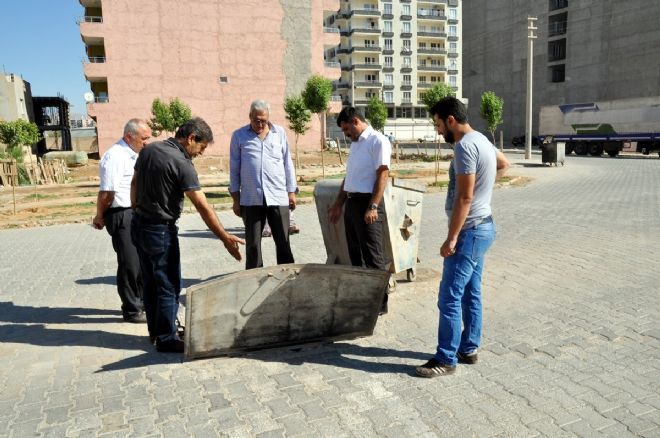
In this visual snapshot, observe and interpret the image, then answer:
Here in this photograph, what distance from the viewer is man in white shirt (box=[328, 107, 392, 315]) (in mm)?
4266

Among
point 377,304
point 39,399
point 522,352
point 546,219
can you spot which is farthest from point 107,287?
point 546,219

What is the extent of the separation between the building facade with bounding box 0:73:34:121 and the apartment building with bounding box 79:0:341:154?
30.7 ft

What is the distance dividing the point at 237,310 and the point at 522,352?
6.94 feet

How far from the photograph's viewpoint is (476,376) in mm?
3398

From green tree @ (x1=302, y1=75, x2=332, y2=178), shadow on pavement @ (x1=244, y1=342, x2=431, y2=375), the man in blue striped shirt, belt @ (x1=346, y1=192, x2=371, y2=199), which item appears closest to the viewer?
shadow on pavement @ (x1=244, y1=342, x2=431, y2=375)

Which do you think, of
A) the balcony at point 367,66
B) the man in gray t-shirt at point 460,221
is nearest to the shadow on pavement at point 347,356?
the man in gray t-shirt at point 460,221

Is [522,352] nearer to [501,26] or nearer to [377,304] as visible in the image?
[377,304]

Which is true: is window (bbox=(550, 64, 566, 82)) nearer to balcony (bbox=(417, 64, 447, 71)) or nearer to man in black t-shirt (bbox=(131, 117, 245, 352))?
balcony (bbox=(417, 64, 447, 71))

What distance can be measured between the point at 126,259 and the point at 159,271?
3.19 ft

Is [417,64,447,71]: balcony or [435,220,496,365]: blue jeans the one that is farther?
[417,64,447,71]: balcony

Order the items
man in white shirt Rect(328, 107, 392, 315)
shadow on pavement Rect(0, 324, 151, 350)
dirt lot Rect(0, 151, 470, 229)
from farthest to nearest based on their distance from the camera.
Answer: dirt lot Rect(0, 151, 470, 229) < man in white shirt Rect(328, 107, 392, 315) < shadow on pavement Rect(0, 324, 151, 350)

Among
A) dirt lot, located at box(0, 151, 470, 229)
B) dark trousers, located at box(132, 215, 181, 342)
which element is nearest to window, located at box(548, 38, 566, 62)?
dirt lot, located at box(0, 151, 470, 229)

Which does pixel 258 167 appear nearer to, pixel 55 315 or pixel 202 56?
pixel 55 315

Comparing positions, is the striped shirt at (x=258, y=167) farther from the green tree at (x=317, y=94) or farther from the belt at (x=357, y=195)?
the green tree at (x=317, y=94)
